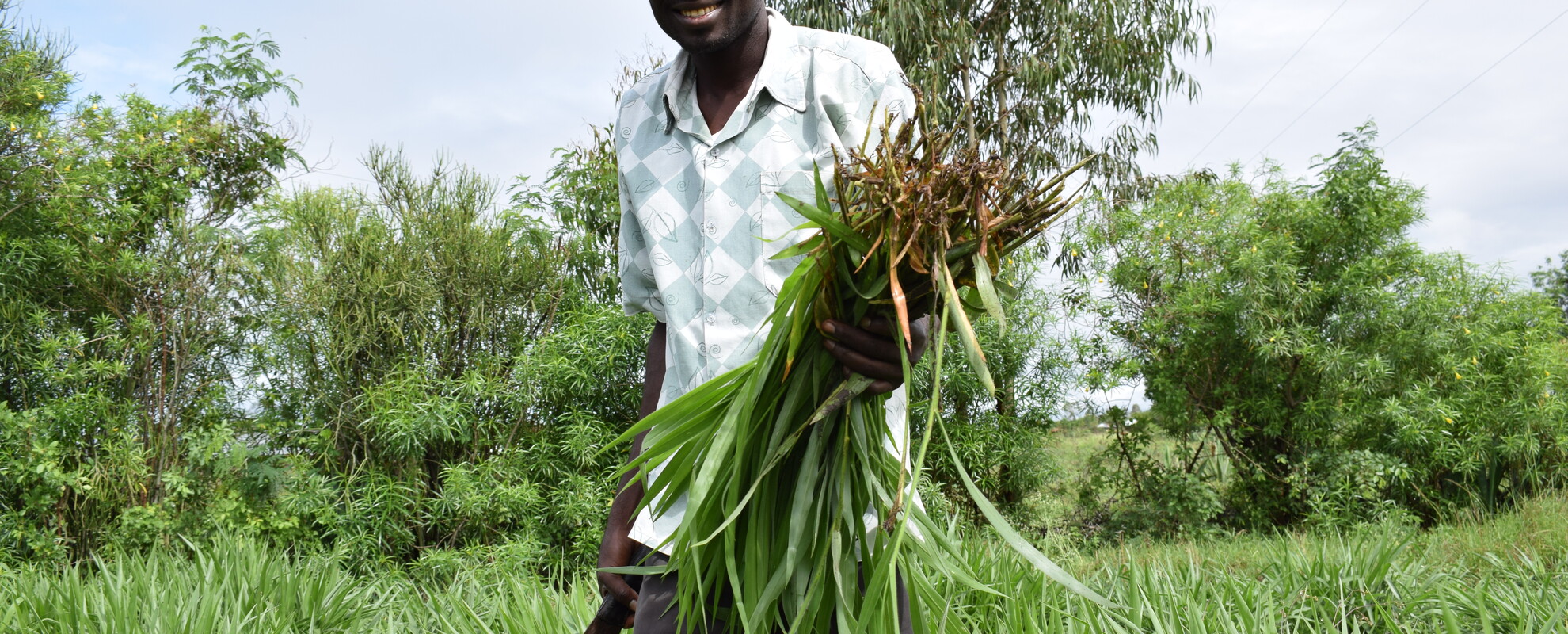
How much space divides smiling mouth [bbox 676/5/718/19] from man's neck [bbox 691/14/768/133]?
0.08 meters

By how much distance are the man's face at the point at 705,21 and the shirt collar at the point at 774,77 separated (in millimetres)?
63

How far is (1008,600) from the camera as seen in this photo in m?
2.66

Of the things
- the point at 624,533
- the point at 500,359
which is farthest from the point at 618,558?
the point at 500,359

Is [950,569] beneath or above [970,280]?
beneath

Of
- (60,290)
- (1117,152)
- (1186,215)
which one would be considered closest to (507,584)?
(60,290)

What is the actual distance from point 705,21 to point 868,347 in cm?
68

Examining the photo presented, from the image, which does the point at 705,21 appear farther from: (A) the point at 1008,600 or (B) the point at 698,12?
(A) the point at 1008,600

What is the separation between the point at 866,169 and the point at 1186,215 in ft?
19.4

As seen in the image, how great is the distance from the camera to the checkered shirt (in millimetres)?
1475

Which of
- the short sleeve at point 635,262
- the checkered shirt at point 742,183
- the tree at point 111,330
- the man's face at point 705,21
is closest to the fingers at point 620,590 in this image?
the checkered shirt at point 742,183

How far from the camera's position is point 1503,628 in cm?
309

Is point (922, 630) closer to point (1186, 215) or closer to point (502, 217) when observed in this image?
point (502, 217)

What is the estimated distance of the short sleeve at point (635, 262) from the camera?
67.1 inches

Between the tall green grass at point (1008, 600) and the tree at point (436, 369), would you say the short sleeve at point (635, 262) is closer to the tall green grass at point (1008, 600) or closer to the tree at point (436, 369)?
the tall green grass at point (1008, 600)
